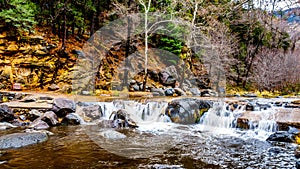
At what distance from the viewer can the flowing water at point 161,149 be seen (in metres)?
4.74

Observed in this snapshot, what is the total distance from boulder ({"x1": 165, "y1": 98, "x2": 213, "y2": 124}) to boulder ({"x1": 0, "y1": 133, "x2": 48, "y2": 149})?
502 cm

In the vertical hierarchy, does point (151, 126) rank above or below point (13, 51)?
below

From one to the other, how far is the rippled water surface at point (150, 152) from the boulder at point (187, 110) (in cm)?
187

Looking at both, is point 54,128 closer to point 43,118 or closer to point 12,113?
point 43,118

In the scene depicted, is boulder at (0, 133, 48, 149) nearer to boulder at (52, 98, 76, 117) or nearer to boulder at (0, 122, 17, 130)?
boulder at (0, 122, 17, 130)

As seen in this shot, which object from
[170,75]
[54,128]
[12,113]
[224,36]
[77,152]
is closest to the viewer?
[77,152]

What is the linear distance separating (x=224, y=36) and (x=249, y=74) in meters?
4.66

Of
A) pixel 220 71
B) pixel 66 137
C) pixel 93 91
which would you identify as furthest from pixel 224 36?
pixel 66 137

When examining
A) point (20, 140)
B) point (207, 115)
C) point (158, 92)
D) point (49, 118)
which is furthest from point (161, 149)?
point (158, 92)

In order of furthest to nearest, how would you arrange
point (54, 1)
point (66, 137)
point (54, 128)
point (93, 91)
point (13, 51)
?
point (54, 1) → point (93, 91) → point (13, 51) → point (54, 128) → point (66, 137)

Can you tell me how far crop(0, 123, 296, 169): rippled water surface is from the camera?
15.4ft

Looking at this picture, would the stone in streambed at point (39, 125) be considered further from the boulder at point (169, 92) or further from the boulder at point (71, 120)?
the boulder at point (169, 92)

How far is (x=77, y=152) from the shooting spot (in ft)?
17.7

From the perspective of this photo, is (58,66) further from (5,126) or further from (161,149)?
(161,149)
